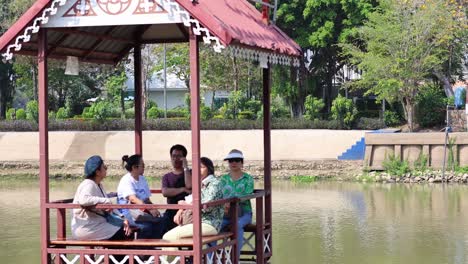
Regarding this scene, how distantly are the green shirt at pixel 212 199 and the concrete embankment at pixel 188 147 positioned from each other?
1630cm

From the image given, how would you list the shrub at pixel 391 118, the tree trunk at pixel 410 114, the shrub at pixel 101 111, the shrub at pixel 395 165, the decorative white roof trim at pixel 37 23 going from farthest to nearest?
1. the shrub at pixel 391 118
2. the shrub at pixel 101 111
3. the tree trunk at pixel 410 114
4. the shrub at pixel 395 165
5. the decorative white roof trim at pixel 37 23

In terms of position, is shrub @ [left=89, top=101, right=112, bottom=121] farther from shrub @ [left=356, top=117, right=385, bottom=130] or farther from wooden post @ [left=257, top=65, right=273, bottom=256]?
wooden post @ [left=257, top=65, right=273, bottom=256]

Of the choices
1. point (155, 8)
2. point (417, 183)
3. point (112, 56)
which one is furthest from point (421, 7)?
point (155, 8)

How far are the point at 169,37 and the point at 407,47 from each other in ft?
59.5

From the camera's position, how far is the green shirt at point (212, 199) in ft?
26.0

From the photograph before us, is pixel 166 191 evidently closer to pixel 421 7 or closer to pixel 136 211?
pixel 136 211

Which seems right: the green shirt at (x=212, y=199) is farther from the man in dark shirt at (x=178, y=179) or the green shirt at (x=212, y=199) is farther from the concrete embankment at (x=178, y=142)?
the concrete embankment at (x=178, y=142)

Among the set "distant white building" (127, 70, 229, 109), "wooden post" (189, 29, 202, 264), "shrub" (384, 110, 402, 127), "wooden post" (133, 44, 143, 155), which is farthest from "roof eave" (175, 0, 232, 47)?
"distant white building" (127, 70, 229, 109)

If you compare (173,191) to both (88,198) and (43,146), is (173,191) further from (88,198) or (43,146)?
(43,146)

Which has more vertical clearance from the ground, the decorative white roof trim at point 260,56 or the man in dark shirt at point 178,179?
the decorative white roof trim at point 260,56

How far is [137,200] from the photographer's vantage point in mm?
8656

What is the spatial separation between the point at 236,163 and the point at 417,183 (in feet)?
47.8

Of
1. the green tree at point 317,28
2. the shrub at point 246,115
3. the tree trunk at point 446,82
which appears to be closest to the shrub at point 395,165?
the tree trunk at point 446,82

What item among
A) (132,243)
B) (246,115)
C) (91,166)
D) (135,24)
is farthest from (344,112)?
(132,243)
